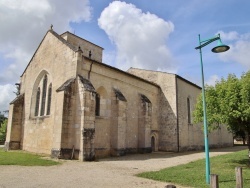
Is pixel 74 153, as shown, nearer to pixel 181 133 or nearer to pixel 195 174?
pixel 195 174

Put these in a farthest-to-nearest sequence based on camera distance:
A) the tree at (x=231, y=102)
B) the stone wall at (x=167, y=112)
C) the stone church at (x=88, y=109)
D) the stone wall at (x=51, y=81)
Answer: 1. the stone wall at (x=167, y=112)
2. the stone wall at (x=51, y=81)
3. the stone church at (x=88, y=109)
4. the tree at (x=231, y=102)

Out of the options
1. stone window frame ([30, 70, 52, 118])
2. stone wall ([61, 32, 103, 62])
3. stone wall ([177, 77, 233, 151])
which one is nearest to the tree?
stone window frame ([30, 70, 52, 118])

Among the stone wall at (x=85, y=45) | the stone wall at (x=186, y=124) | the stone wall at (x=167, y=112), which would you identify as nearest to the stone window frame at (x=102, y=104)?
the stone wall at (x=167, y=112)

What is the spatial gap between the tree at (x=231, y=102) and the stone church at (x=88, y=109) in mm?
7845

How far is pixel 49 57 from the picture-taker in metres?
21.0

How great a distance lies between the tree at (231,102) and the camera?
11543mm

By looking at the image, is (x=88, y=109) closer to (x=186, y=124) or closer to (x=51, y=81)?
(x=51, y=81)

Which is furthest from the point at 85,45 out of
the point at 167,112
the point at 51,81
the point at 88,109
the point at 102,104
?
the point at 88,109

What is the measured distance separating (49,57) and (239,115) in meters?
16.2

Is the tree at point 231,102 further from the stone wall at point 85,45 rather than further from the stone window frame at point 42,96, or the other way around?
the stone wall at point 85,45

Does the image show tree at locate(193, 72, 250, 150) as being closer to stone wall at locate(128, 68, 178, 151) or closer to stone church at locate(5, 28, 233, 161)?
stone church at locate(5, 28, 233, 161)

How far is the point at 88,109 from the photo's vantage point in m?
16.1

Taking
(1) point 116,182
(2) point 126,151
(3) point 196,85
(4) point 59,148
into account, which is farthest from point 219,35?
(3) point 196,85

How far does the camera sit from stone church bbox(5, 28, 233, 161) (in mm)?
16125
